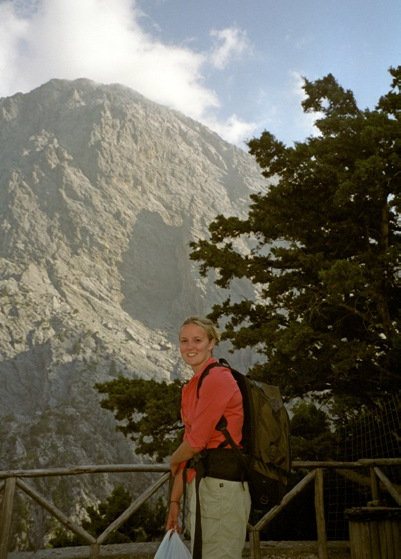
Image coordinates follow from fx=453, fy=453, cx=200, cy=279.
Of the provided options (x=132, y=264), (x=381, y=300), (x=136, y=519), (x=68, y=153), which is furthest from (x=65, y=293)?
(x=381, y=300)

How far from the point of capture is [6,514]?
15.7 feet

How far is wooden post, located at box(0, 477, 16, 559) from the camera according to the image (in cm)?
470

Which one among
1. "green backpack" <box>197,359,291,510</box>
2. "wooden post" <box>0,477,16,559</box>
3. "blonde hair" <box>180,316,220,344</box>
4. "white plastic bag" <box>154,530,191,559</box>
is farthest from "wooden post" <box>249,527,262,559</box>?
"blonde hair" <box>180,316,220,344</box>

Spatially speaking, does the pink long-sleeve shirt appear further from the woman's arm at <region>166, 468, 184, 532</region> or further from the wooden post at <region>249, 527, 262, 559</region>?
the wooden post at <region>249, 527, 262, 559</region>

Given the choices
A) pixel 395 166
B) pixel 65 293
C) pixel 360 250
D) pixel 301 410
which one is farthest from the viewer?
pixel 65 293

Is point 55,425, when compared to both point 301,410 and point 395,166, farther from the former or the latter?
point 395,166

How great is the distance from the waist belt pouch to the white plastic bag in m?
0.33

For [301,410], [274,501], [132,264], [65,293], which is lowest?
[274,501]

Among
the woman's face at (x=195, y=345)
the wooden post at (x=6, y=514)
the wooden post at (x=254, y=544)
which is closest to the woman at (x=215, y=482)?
the woman's face at (x=195, y=345)

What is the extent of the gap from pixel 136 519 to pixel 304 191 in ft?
32.9

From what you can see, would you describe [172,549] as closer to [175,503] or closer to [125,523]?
[175,503]

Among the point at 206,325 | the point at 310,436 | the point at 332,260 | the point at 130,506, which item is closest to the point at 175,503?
the point at 206,325

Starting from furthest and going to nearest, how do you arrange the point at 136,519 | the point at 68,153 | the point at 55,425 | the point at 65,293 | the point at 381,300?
the point at 68,153 → the point at 65,293 → the point at 55,425 → the point at 136,519 → the point at 381,300

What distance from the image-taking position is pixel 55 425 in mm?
48312
